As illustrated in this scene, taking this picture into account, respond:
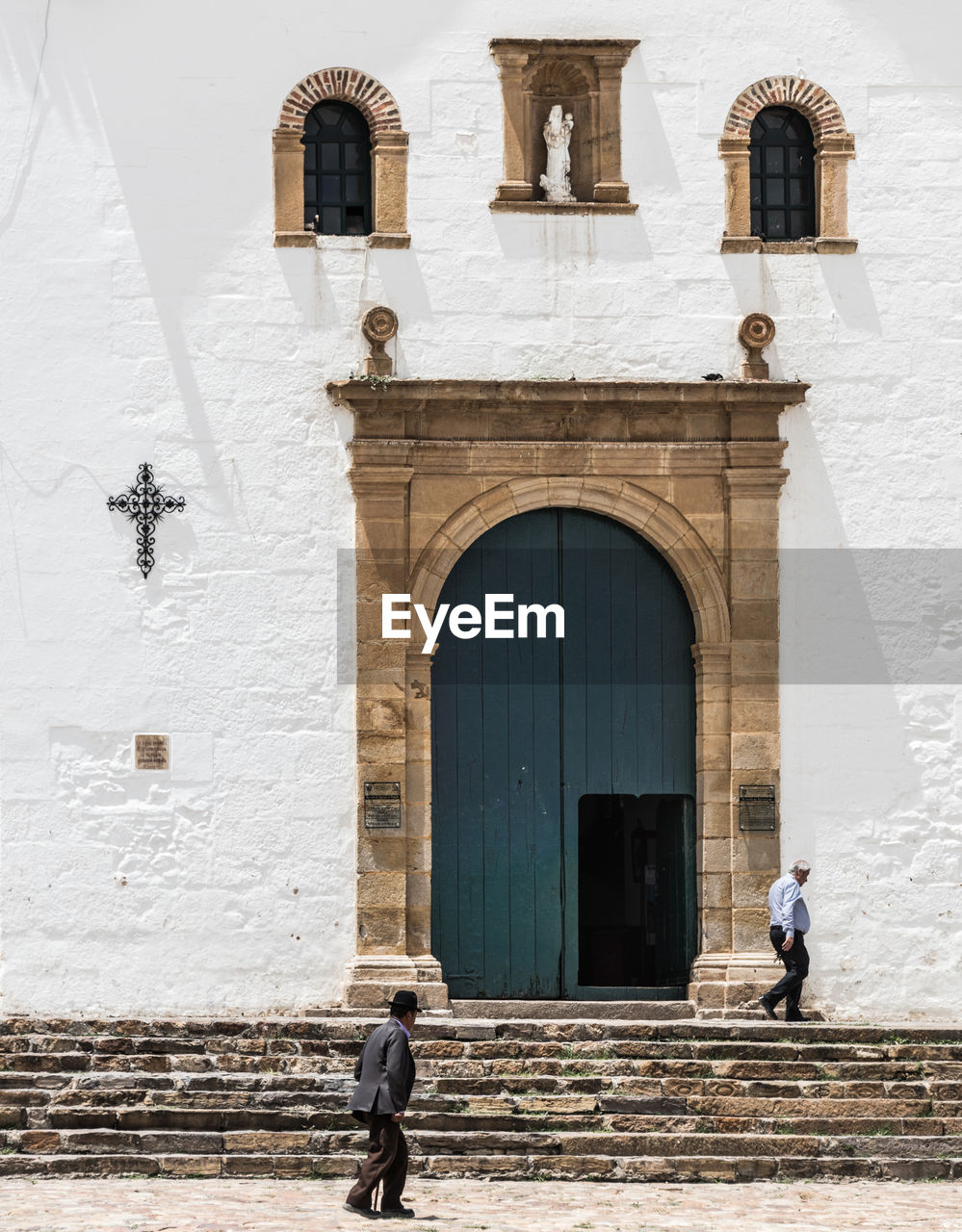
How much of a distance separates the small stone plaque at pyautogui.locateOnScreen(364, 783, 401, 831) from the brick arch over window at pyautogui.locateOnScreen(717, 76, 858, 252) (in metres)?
4.65

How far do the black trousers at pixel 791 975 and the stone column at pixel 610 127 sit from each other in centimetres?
550

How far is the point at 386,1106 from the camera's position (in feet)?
39.7

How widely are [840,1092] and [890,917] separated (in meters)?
2.21

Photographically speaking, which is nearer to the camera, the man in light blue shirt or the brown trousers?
the brown trousers

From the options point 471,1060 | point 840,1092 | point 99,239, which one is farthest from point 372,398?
point 840,1092

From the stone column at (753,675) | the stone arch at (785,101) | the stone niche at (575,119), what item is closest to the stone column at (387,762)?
the stone column at (753,675)

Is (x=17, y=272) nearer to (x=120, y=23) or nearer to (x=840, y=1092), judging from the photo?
(x=120, y=23)

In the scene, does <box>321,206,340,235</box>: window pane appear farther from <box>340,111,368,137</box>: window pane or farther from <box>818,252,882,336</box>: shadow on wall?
<box>818,252,882,336</box>: shadow on wall

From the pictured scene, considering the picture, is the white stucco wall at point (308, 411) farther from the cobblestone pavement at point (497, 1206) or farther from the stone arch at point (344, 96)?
the cobblestone pavement at point (497, 1206)

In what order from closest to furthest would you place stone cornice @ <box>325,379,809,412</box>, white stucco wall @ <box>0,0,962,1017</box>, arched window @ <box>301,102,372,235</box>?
white stucco wall @ <box>0,0,962,1017</box>, stone cornice @ <box>325,379,809,412</box>, arched window @ <box>301,102,372,235</box>

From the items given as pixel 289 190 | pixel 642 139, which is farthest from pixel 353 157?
pixel 642 139

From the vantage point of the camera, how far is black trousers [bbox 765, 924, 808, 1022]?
1591cm

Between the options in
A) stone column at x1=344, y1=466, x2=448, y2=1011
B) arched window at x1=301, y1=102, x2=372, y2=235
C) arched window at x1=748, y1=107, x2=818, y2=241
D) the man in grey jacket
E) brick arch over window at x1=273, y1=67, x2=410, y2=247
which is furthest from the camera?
arched window at x1=748, y1=107, x2=818, y2=241

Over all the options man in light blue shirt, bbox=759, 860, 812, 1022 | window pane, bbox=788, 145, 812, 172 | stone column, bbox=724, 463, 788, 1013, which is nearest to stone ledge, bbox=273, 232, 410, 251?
stone column, bbox=724, 463, 788, 1013
